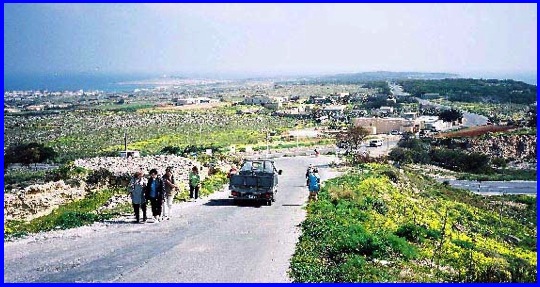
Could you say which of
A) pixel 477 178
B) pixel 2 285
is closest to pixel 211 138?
pixel 477 178

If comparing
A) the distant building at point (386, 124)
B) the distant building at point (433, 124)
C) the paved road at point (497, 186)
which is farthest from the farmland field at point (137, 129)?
the paved road at point (497, 186)

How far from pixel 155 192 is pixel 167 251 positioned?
3.08 meters

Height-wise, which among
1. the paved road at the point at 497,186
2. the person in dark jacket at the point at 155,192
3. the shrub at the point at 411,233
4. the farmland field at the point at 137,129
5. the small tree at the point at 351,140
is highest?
the person in dark jacket at the point at 155,192

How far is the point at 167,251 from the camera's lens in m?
11.3

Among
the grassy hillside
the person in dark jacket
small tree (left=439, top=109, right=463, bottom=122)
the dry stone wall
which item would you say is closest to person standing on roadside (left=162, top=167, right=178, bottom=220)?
the person in dark jacket

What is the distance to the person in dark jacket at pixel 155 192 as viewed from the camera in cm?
1412

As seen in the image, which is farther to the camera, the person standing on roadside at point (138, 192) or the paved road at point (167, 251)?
the person standing on roadside at point (138, 192)

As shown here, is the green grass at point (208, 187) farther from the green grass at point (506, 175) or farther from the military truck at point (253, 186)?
the green grass at point (506, 175)

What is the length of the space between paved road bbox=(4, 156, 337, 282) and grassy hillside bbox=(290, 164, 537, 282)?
21.3 inches

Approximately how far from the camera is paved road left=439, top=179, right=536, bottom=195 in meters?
44.0

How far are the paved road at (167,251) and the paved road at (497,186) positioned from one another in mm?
31095

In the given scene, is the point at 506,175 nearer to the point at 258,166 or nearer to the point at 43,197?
the point at 258,166

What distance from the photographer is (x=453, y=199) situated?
32.4 m

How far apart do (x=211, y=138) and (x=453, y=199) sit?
45.0 m
